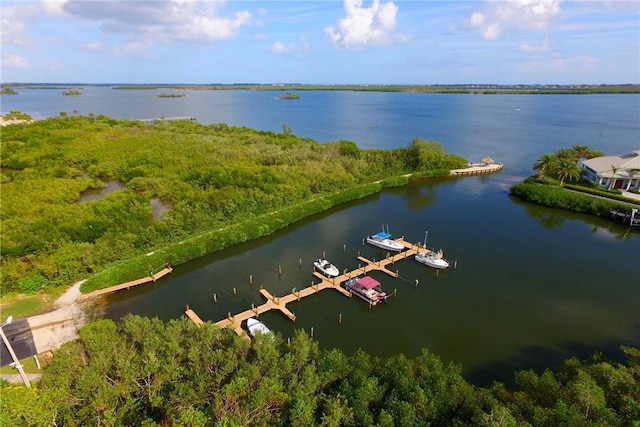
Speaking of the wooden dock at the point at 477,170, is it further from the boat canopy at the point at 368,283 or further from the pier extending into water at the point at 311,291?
the boat canopy at the point at 368,283

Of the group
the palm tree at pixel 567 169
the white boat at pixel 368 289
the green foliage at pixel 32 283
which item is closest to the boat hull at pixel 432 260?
the white boat at pixel 368 289

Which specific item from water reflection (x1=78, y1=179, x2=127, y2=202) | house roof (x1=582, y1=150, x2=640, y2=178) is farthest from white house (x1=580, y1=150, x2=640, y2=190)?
water reflection (x1=78, y1=179, x2=127, y2=202)

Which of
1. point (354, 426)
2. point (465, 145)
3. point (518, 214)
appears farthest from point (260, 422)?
point (465, 145)

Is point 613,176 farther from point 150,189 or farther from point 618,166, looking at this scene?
point 150,189

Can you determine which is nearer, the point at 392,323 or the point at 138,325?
the point at 138,325

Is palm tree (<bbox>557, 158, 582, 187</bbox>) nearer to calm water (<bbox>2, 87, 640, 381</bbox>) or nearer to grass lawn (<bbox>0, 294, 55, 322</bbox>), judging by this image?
calm water (<bbox>2, 87, 640, 381</bbox>)

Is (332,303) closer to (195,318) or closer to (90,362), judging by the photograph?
(195,318)
